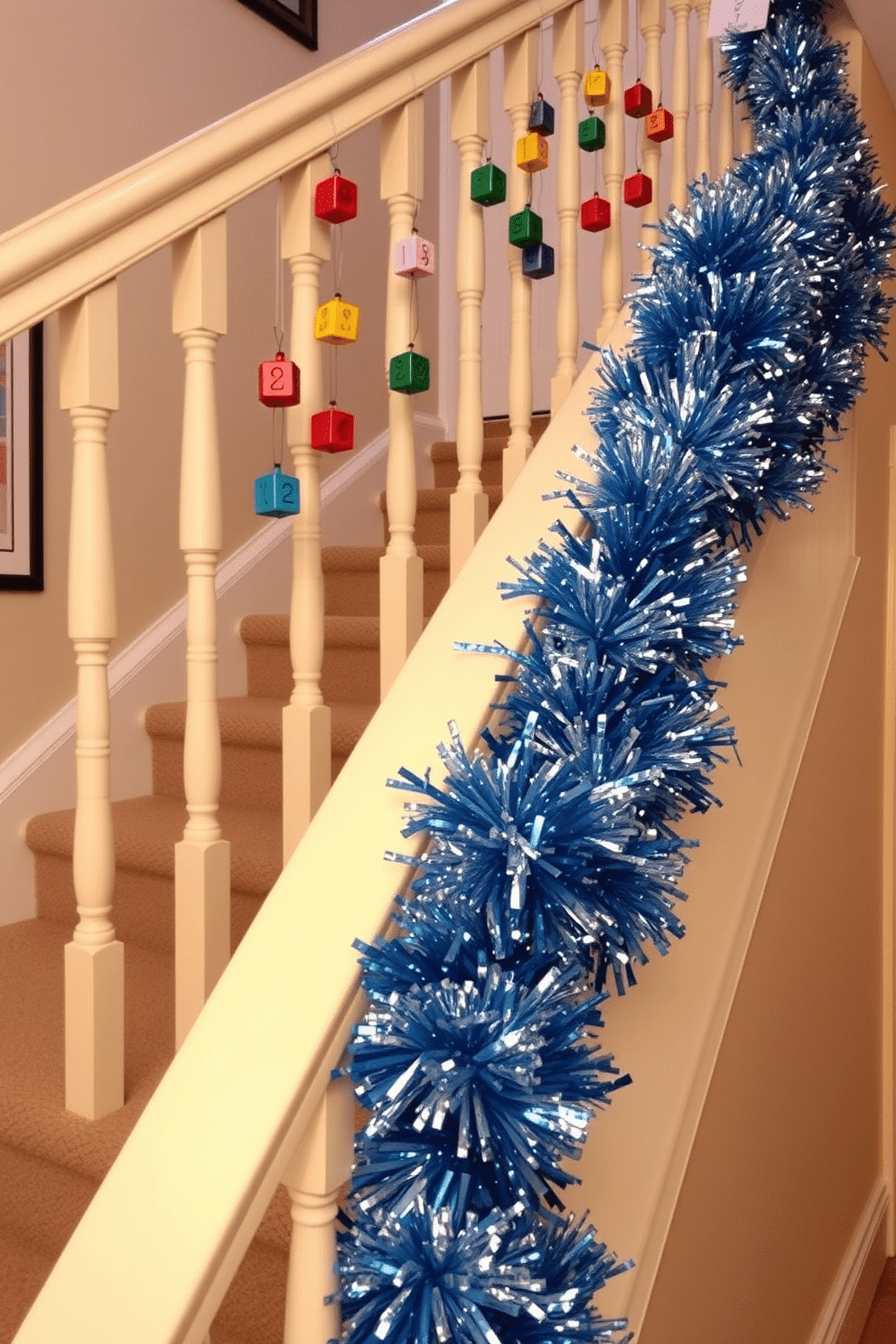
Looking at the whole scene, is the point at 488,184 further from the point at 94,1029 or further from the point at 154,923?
the point at 154,923

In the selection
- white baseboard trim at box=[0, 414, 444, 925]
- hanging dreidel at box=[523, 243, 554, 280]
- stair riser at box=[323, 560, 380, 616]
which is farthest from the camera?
stair riser at box=[323, 560, 380, 616]

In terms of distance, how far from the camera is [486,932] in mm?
681

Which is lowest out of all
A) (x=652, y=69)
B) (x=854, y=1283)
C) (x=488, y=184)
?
(x=854, y=1283)

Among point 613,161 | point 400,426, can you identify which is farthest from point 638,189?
point 400,426

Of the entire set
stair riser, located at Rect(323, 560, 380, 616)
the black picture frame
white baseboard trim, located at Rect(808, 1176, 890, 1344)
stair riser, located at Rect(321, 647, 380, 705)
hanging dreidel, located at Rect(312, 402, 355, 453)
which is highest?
the black picture frame

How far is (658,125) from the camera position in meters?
1.43

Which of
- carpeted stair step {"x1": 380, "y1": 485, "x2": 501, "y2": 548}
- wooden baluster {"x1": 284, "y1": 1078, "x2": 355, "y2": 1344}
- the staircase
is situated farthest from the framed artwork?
wooden baluster {"x1": 284, "y1": 1078, "x2": 355, "y2": 1344}

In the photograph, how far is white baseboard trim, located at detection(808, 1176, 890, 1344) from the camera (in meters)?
1.66

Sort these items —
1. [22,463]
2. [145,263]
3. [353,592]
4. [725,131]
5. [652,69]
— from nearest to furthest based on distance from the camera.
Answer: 1. [652,69]
2. [725,131]
3. [22,463]
4. [145,263]
5. [353,592]

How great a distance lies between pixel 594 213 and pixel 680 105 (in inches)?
12.0

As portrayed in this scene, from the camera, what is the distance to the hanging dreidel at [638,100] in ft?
4.67

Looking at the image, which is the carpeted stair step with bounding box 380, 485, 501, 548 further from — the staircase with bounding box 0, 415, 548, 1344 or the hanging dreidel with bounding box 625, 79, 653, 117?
the hanging dreidel with bounding box 625, 79, 653, 117

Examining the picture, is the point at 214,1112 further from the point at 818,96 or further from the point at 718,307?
the point at 818,96

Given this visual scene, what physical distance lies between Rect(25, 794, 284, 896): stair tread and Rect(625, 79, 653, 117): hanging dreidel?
1.17 m
